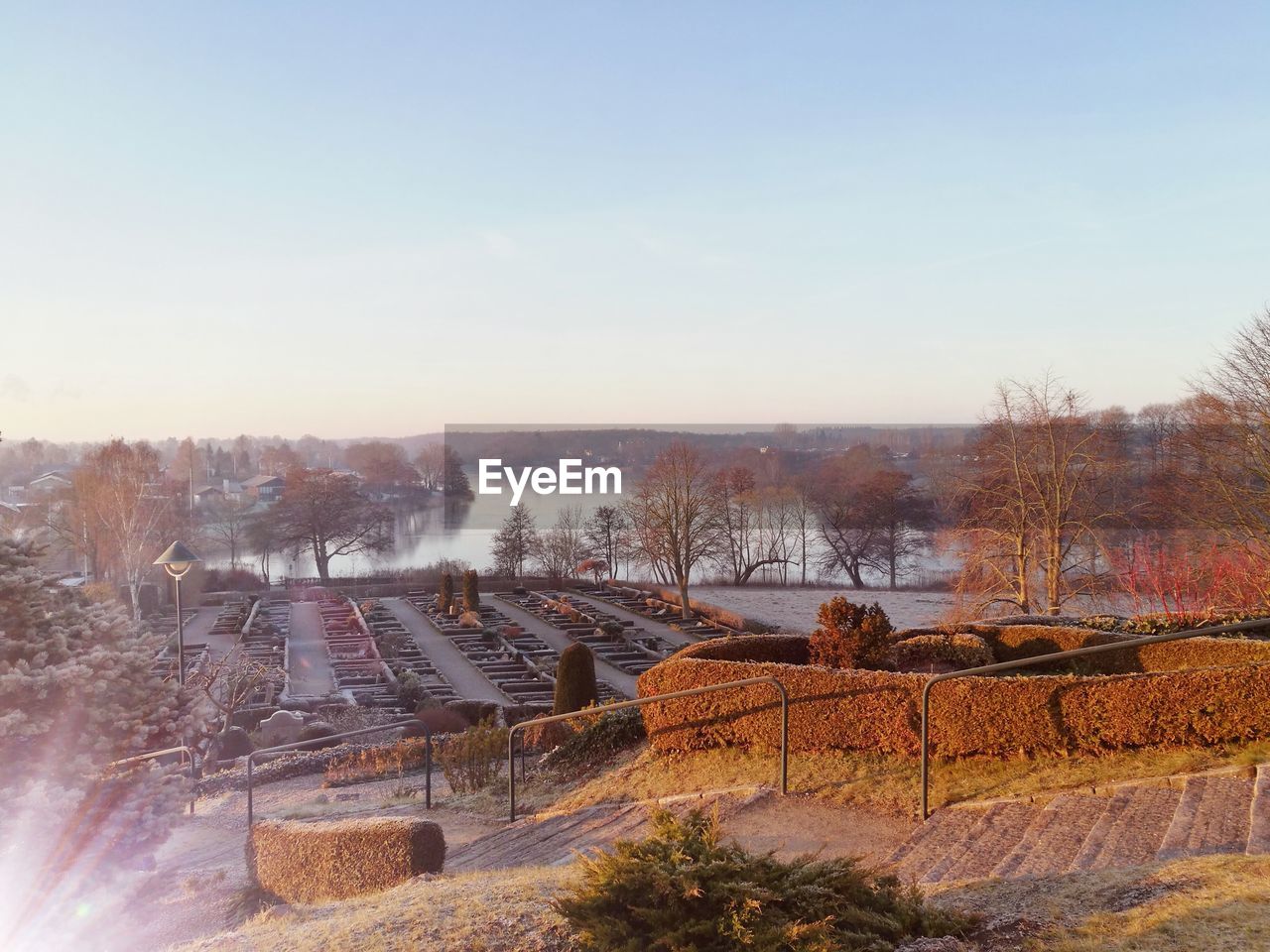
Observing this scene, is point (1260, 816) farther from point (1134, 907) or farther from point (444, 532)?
point (444, 532)

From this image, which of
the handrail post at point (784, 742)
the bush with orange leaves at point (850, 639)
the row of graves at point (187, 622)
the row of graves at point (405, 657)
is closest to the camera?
the handrail post at point (784, 742)

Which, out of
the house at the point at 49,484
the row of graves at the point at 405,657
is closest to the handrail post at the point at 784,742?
the row of graves at the point at 405,657

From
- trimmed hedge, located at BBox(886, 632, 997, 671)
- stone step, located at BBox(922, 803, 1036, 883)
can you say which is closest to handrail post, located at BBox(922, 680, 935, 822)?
stone step, located at BBox(922, 803, 1036, 883)

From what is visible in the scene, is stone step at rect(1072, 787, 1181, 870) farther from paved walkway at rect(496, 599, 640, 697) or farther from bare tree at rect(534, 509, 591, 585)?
bare tree at rect(534, 509, 591, 585)

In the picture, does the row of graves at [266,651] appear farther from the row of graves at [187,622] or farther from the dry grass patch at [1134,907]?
the dry grass patch at [1134,907]

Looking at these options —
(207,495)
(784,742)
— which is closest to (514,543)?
(207,495)

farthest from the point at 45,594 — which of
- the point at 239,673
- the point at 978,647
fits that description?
the point at 239,673

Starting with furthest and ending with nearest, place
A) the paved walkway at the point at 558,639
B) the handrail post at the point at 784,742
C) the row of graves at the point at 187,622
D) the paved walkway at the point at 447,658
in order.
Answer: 1. the row of graves at the point at 187,622
2. the paved walkway at the point at 558,639
3. the paved walkway at the point at 447,658
4. the handrail post at the point at 784,742
